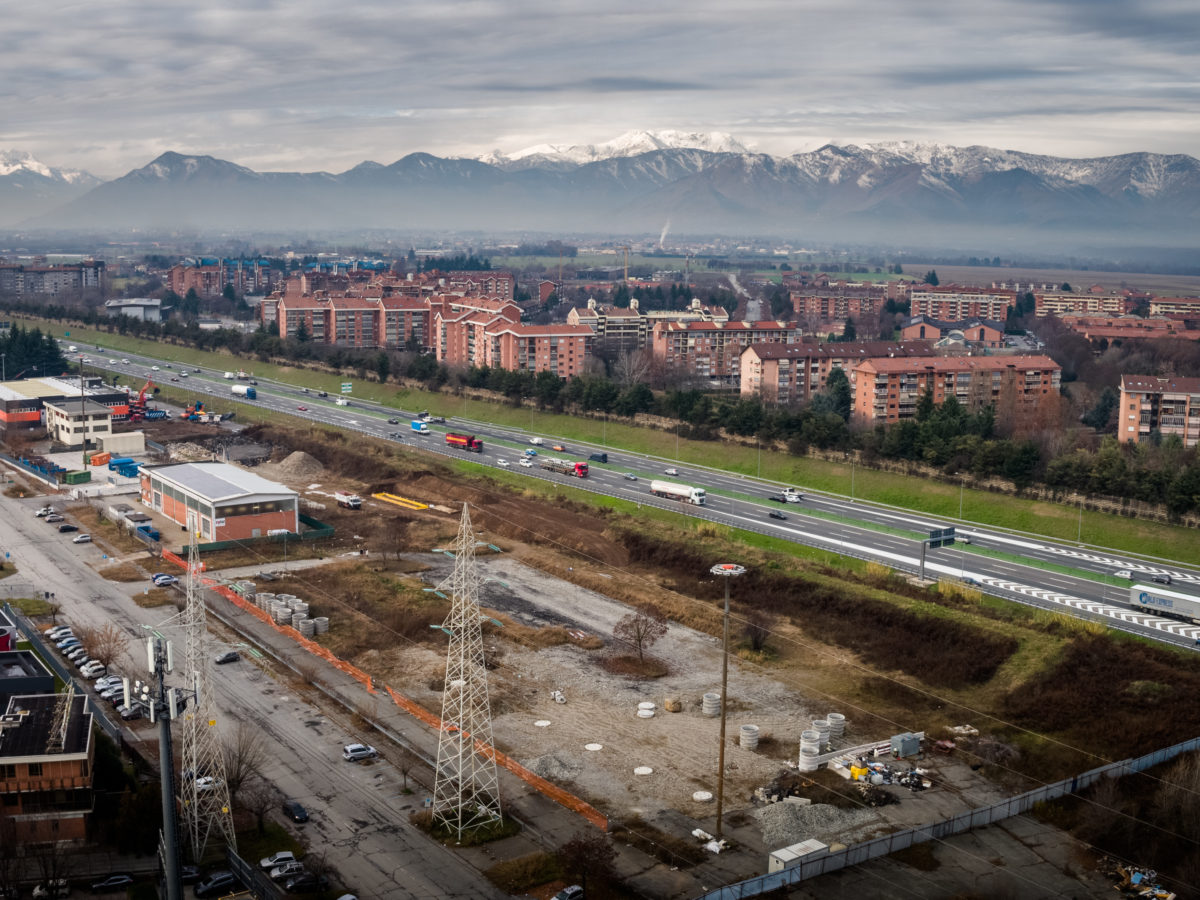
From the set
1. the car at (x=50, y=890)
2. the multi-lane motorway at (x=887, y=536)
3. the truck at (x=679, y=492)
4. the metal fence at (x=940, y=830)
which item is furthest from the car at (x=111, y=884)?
the truck at (x=679, y=492)

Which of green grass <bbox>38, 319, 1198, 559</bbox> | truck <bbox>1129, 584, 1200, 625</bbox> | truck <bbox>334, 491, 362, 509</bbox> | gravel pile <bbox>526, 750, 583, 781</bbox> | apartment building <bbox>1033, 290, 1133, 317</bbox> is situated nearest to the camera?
gravel pile <bbox>526, 750, 583, 781</bbox>

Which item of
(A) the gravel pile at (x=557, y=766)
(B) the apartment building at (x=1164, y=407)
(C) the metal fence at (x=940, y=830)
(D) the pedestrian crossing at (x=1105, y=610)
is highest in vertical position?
(B) the apartment building at (x=1164, y=407)

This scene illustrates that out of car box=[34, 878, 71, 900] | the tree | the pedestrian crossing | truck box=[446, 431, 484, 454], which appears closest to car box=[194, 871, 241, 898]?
car box=[34, 878, 71, 900]

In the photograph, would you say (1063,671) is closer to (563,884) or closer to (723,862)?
(723,862)

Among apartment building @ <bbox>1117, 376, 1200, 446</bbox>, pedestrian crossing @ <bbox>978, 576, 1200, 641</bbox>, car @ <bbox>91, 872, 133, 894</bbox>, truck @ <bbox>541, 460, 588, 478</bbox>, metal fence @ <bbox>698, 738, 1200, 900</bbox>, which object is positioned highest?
apartment building @ <bbox>1117, 376, 1200, 446</bbox>

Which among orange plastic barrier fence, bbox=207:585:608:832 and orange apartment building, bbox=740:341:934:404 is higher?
orange apartment building, bbox=740:341:934:404

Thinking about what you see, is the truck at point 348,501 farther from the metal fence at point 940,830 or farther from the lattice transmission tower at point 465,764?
the metal fence at point 940,830

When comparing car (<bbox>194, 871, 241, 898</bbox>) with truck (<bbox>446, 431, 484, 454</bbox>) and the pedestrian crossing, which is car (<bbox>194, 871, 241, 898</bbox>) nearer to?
the pedestrian crossing
